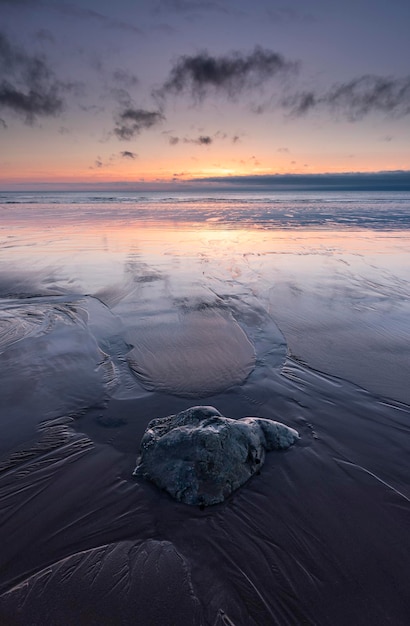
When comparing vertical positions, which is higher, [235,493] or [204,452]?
[204,452]

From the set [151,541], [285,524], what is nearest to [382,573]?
[285,524]

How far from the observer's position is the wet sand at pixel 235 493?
108 inches

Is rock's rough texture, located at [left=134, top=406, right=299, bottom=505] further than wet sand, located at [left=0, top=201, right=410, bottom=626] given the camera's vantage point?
Yes

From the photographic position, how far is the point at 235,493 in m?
3.65

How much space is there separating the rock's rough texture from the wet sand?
0.13 m

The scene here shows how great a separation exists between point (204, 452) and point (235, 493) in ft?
1.63

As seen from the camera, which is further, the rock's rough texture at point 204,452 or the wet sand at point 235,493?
the rock's rough texture at point 204,452

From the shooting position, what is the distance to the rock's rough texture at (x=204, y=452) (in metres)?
3.64

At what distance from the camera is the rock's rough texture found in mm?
3637

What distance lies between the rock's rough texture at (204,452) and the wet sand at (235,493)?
13 centimetres

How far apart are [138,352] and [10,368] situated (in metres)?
2.11

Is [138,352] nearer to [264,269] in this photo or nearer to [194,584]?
[194,584]

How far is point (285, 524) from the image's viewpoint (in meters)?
3.35

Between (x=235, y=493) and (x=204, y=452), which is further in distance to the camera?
(x=204, y=452)
